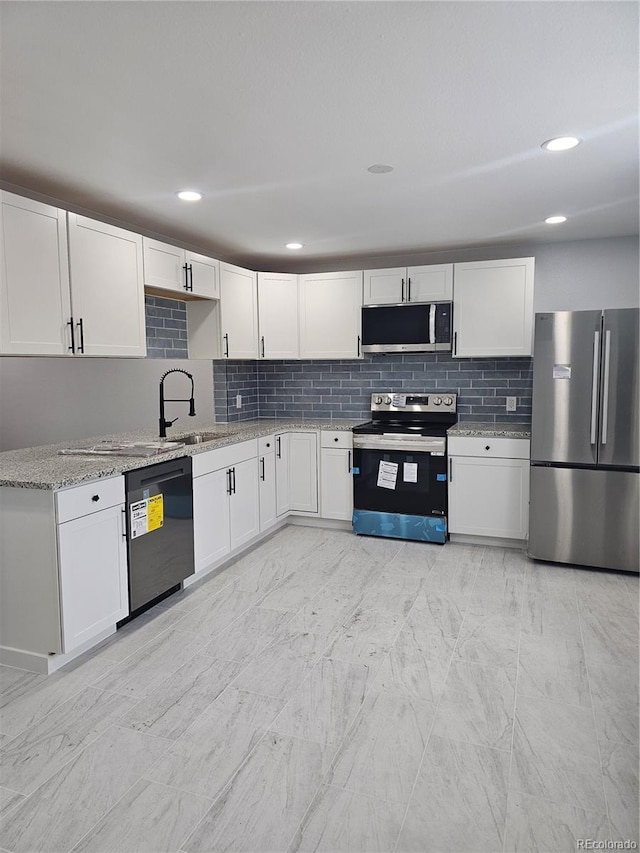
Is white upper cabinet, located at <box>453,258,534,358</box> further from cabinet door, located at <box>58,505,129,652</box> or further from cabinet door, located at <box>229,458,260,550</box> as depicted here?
cabinet door, located at <box>58,505,129,652</box>

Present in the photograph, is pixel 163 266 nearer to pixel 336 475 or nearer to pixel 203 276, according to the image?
pixel 203 276

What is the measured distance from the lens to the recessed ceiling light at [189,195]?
3066 millimetres

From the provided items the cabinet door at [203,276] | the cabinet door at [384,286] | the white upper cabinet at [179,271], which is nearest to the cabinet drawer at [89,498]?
the white upper cabinet at [179,271]

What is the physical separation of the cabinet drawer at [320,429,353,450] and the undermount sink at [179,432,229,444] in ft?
2.75

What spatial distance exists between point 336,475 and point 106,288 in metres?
2.32

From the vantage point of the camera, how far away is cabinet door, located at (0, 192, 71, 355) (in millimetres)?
2594

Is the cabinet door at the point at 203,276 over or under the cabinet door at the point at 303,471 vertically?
over

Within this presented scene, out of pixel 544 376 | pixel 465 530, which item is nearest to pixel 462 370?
pixel 544 376

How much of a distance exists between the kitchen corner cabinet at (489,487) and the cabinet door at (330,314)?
127 centimetres

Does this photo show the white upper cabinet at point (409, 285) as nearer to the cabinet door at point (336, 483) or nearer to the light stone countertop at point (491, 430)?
the light stone countertop at point (491, 430)

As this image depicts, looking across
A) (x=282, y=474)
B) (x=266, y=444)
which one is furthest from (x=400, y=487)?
(x=266, y=444)

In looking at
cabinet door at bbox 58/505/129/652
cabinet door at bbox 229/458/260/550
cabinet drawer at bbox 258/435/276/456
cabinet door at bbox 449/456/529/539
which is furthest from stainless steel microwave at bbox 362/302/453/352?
cabinet door at bbox 58/505/129/652

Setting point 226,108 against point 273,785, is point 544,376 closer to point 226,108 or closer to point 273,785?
point 226,108

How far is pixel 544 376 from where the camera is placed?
3.75 metres
